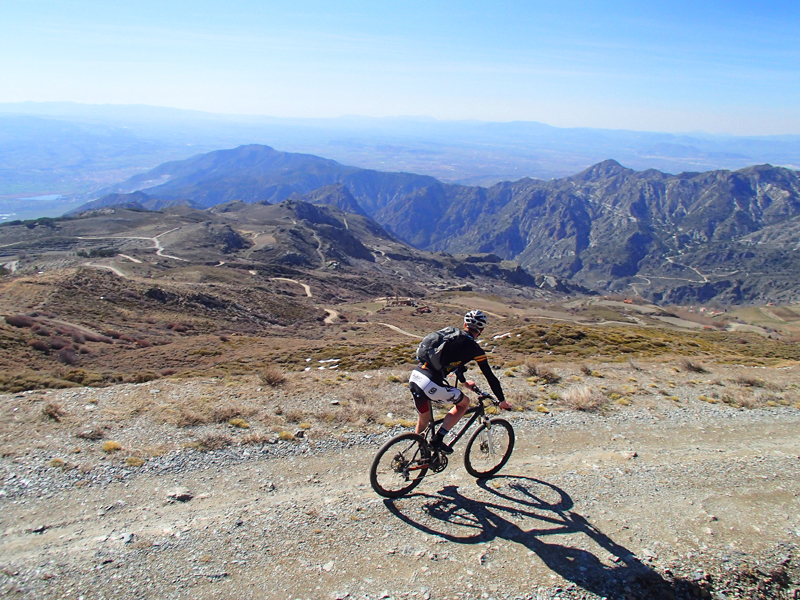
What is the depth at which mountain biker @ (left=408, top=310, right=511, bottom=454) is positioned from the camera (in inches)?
268

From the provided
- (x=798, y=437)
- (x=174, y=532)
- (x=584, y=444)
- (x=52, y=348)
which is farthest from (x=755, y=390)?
(x=52, y=348)

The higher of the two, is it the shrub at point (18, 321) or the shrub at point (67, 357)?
the shrub at point (18, 321)

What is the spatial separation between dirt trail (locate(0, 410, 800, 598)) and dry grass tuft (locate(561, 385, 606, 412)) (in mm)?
2971

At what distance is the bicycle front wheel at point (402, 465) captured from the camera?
23.4ft

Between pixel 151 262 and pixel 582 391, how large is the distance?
79.0m

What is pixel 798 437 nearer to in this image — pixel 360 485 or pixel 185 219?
pixel 360 485

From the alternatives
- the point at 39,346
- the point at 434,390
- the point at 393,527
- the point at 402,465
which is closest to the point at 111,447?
the point at 402,465

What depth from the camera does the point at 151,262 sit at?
74.8 meters

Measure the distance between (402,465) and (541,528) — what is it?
7.48 feet

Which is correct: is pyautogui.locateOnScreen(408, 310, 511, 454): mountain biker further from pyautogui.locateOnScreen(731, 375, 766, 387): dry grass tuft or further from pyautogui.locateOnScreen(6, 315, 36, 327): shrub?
pyautogui.locateOnScreen(6, 315, 36, 327): shrub

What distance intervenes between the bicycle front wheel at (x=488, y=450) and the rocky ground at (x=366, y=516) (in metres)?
0.26

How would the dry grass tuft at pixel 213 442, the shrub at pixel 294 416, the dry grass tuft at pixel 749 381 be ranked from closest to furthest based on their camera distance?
the dry grass tuft at pixel 213 442 < the shrub at pixel 294 416 < the dry grass tuft at pixel 749 381

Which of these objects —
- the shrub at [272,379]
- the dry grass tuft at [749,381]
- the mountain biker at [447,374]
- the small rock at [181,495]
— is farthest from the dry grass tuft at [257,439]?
the dry grass tuft at [749,381]

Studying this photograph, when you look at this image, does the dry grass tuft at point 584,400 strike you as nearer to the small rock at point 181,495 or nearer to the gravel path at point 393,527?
the gravel path at point 393,527
